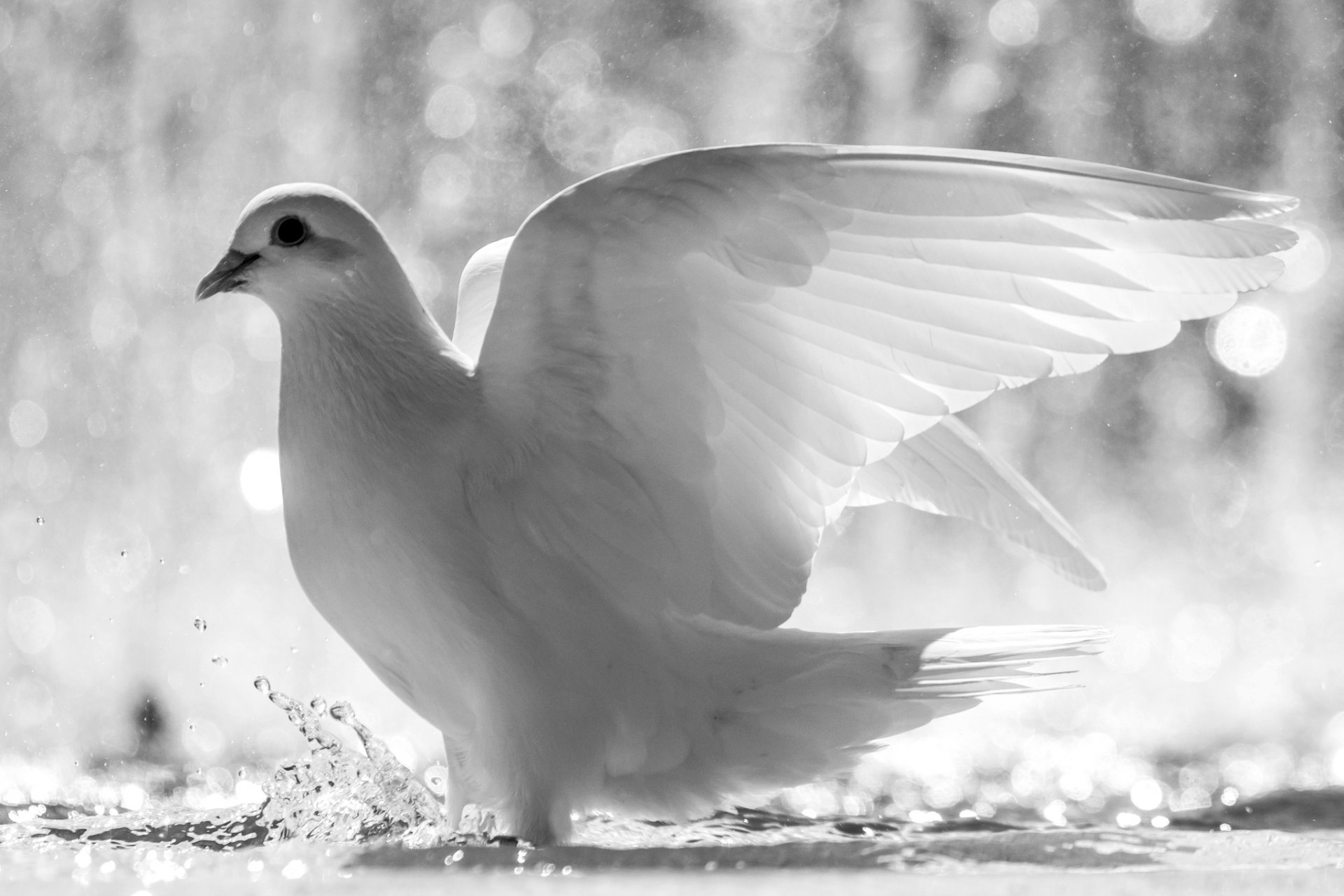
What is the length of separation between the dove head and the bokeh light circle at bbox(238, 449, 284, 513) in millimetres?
3402

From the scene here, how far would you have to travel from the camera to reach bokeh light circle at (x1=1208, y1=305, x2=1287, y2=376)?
6.70 m

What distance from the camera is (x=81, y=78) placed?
6.07 metres

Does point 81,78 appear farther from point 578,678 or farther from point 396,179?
point 578,678

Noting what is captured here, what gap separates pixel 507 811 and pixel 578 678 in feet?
0.87

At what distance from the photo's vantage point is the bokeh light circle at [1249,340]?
264 inches

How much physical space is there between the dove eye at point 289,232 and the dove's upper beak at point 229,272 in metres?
0.05

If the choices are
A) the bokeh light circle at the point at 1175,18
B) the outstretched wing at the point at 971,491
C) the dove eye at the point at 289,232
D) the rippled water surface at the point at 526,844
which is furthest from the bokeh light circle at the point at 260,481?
the bokeh light circle at the point at 1175,18

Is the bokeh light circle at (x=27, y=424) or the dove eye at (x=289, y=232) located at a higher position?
the bokeh light circle at (x=27, y=424)

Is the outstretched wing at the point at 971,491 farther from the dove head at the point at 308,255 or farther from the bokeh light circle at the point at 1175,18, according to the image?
the bokeh light circle at the point at 1175,18

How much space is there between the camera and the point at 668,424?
2602 mm

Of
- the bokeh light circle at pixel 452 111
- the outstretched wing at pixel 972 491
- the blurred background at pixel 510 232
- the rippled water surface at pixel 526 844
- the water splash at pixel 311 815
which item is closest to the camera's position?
the rippled water surface at pixel 526 844

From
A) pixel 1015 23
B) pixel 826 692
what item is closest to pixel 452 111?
pixel 1015 23

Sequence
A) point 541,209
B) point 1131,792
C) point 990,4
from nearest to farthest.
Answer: point 541,209, point 1131,792, point 990,4

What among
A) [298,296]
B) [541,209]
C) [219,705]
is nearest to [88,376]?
[219,705]
